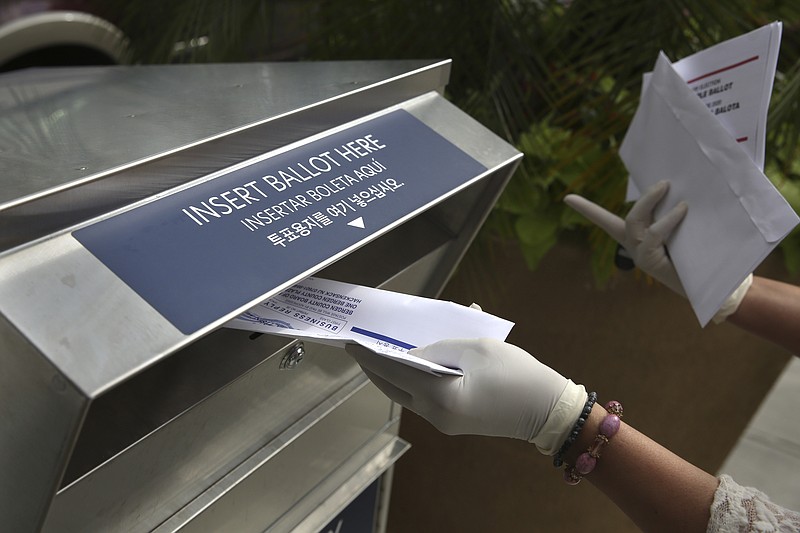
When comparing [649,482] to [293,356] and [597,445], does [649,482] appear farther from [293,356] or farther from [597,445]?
[293,356]

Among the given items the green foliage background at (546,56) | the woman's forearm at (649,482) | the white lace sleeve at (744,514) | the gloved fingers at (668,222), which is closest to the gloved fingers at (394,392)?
the woman's forearm at (649,482)

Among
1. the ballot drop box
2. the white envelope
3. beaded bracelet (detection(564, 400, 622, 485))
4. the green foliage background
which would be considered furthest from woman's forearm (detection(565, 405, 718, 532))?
the green foliage background

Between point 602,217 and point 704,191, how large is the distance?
0.78 feet

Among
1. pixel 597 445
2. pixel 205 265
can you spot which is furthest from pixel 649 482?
pixel 205 265

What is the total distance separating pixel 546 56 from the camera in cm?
159

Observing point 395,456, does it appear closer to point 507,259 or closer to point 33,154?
point 507,259

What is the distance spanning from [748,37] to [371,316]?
63 cm

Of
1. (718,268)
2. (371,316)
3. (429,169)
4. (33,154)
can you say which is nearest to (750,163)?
(718,268)

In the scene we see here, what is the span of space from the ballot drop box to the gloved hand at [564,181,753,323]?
27 cm

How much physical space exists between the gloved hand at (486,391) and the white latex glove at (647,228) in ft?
1.12

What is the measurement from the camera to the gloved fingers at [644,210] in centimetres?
111

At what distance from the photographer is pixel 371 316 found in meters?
0.71

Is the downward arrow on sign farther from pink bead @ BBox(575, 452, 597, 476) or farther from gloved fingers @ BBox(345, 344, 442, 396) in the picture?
pink bead @ BBox(575, 452, 597, 476)

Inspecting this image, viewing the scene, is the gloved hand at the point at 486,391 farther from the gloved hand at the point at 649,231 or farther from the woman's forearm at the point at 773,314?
the woman's forearm at the point at 773,314
